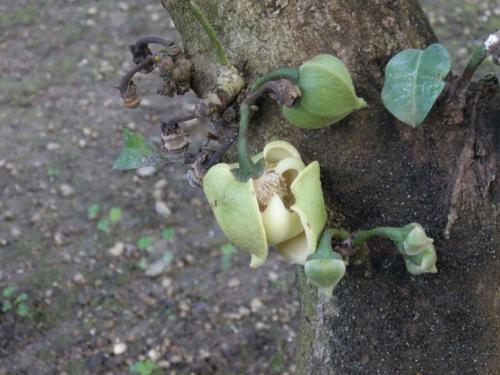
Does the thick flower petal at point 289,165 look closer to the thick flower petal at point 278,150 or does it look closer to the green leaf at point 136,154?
the thick flower petal at point 278,150

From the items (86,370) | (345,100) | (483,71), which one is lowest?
(86,370)

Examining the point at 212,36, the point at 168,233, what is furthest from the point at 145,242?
the point at 212,36

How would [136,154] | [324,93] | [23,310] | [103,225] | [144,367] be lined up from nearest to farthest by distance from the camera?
[324,93]
[136,154]
[144,367]
[23,310]
[103,225]

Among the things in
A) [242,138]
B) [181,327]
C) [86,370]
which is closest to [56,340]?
[86,370]

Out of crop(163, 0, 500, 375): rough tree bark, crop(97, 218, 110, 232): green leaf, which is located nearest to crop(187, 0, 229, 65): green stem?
crop(163, 0, 500, 375): rough tree bark

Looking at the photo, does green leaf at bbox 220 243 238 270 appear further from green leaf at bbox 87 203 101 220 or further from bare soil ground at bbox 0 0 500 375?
green leaf at bbox 87 203 101 220

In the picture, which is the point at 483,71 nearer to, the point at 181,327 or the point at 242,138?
the point at 181,327

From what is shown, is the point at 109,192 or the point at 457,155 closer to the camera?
the point at 457,155

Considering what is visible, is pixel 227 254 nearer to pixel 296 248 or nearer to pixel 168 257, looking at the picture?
pixel 168 257
